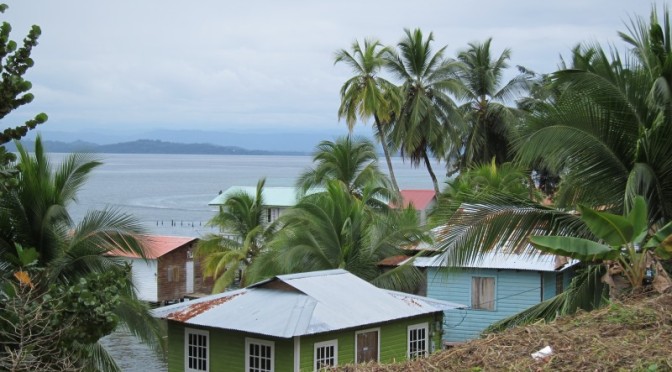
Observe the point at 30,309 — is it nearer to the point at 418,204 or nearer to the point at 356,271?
the point at 356,271

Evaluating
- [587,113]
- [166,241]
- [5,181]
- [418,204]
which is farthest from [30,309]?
[418,204]

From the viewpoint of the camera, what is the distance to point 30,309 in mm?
11523

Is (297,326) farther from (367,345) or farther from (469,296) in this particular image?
(469,296)

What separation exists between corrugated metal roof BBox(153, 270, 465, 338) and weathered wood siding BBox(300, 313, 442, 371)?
0.40 meters

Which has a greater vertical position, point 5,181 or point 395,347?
point 5,181

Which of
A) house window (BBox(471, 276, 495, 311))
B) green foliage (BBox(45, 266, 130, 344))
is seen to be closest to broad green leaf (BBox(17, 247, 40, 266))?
green foliage (BBox(45, 266, 130, 344))

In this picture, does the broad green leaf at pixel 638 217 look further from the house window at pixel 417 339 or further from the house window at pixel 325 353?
the house window at pixel 417 339

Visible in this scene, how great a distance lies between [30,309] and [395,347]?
1192 cm

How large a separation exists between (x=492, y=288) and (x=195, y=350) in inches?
431

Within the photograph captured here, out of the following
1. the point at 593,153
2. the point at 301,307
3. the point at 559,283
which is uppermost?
the point at 593,153

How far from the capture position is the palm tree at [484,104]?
146ft

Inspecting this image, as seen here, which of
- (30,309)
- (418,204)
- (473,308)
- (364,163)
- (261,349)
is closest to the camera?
(30,309)

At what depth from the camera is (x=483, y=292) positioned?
28719mm

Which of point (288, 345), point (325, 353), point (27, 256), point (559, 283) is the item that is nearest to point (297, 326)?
A: point (288, 345)
